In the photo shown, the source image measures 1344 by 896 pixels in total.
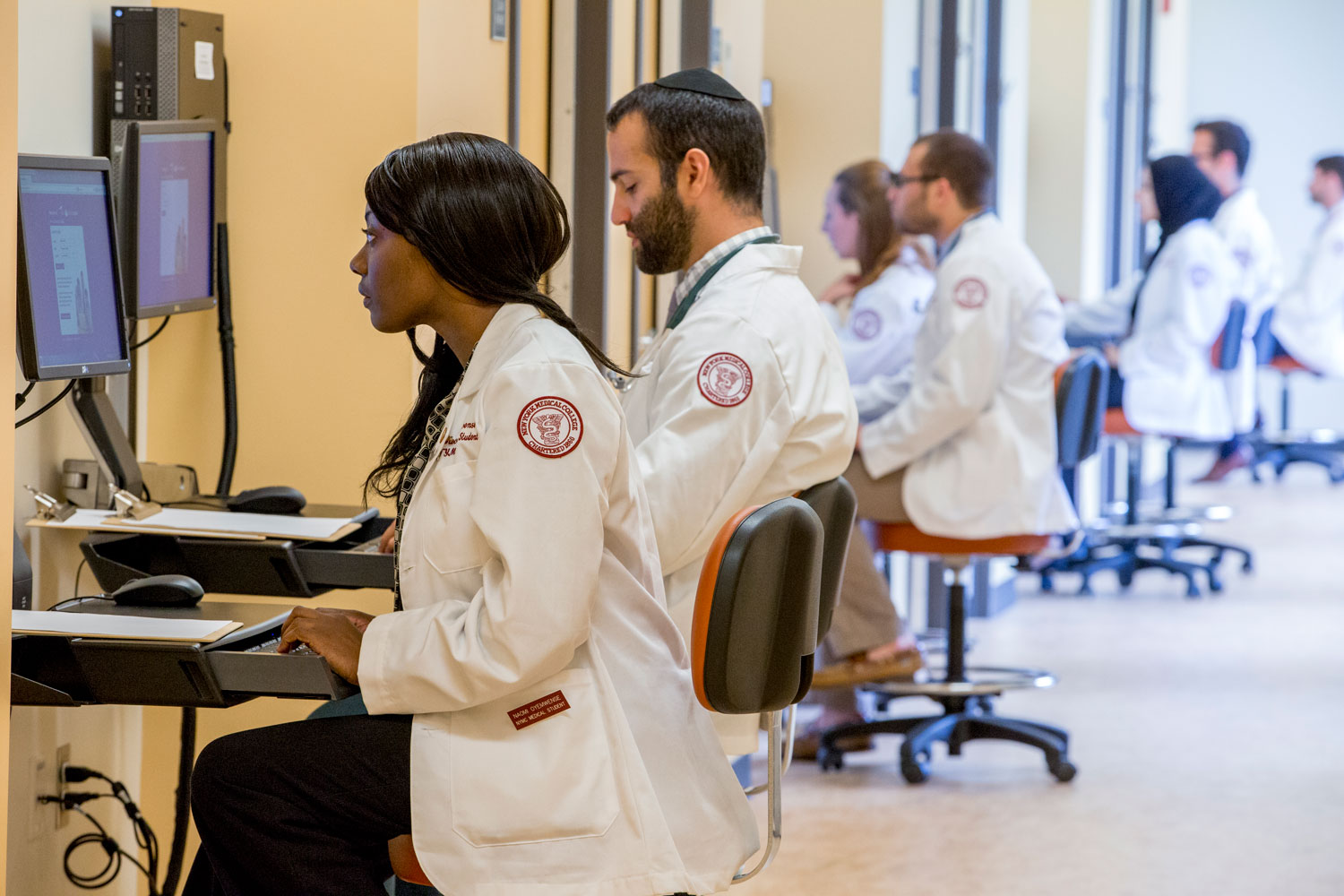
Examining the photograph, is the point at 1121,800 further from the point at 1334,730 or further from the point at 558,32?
the point at 558,32

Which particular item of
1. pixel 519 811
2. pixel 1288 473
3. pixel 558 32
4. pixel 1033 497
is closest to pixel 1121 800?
pixel 1033 497

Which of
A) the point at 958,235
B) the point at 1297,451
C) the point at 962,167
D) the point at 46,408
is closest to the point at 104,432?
the point at 46,408

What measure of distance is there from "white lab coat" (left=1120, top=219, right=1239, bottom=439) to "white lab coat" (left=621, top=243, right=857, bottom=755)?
3.93 meters

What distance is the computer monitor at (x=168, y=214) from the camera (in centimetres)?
237

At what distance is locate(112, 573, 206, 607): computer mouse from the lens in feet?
6.40

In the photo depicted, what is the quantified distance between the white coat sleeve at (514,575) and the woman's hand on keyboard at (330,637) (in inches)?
1.9

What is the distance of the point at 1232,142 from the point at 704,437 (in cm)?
612

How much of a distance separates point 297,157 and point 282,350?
0.32 metres

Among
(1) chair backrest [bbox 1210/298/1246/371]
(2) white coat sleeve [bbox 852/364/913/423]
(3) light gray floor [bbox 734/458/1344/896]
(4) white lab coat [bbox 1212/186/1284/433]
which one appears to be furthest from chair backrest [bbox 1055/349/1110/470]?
(4) white lab coat [bbox 1212/186/1284/433]

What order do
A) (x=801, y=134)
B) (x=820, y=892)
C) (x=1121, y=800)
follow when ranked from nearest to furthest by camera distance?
(x=820, y=892), (x=1121, y=800), (x=801, y=134)

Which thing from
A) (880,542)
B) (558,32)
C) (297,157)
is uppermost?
(558,32)

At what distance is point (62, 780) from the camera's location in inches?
99.0

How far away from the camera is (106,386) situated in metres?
2.53

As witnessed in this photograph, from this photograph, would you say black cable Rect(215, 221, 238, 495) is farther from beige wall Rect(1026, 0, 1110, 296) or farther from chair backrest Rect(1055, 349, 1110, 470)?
beige wall Rect(1026, 0, 1110, 296)
